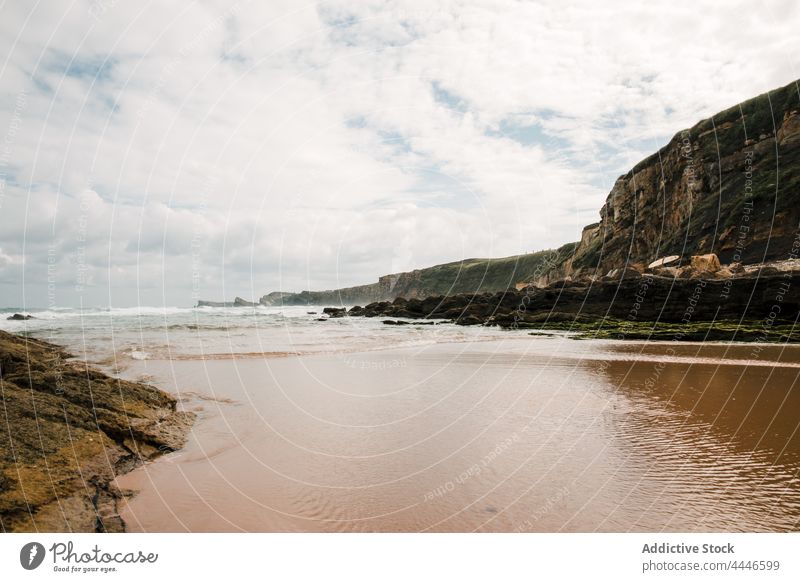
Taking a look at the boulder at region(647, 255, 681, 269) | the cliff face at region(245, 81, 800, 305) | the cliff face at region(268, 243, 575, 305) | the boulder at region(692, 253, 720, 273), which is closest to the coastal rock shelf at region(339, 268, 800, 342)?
the boulder at region(692, 253, 720, 273)

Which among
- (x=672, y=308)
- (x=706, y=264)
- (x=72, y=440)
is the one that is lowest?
(x=72, y=440)

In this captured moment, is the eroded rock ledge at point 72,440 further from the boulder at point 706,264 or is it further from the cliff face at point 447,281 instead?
the cliff face at point 447,281

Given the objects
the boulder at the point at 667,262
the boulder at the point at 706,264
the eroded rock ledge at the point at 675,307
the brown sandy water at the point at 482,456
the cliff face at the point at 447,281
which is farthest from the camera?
the cliff face at the point at 447,281

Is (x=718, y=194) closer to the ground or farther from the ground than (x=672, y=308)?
farther from the ground

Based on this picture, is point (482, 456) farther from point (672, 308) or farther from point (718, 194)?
point (718, 194)

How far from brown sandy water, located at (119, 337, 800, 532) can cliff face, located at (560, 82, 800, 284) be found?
35388 mm

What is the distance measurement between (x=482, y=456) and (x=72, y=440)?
477cm

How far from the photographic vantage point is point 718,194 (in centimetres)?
4666

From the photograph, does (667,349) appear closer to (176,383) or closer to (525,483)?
(525,483)

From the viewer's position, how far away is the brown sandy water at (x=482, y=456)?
4328 millimetres

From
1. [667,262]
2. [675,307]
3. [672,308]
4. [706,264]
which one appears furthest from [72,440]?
[667,262]

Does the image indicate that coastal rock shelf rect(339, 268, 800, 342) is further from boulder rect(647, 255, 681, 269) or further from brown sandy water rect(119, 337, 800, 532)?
brown sandy water rect(119, 337, 800, 532)

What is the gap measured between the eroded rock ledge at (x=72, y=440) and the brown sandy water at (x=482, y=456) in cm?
31

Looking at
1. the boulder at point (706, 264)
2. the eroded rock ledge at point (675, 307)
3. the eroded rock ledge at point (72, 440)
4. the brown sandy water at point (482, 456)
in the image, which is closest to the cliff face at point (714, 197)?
the boulder at point (706, 264)
